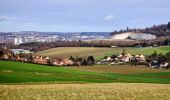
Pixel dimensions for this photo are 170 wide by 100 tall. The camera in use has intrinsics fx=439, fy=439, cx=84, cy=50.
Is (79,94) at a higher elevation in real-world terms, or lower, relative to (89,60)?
higher

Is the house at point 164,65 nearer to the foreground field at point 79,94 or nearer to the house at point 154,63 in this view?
the house at point 154,63

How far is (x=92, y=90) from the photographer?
1462 inches

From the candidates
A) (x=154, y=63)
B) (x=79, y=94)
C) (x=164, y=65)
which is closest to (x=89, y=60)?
(x=154, y=63)

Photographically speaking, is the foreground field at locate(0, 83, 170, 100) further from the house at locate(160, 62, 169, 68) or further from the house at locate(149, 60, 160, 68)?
the house at locate(149, 60, 160, 68)

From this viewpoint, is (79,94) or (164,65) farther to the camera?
(164,65)

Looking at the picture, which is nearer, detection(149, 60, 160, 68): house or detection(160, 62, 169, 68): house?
detection(160, 62, 169, 68): house

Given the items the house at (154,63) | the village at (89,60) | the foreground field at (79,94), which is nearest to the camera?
the foreground field at (79,94)

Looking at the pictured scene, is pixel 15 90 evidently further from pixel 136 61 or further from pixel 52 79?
pixel 136 61

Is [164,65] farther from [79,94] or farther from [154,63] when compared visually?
[79,94]

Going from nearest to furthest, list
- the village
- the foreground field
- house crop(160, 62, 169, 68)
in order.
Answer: the foreground field → the village → house crop(160, 62, 169, 68)

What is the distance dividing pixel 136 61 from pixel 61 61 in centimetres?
1658

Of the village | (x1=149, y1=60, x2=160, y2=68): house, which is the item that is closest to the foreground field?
the village

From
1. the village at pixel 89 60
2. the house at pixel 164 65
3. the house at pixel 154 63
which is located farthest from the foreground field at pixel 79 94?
the house at pixel 154 63

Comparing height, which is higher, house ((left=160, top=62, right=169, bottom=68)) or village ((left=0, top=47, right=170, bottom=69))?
village ((left=0, top=47, right=170, bottom=69))
